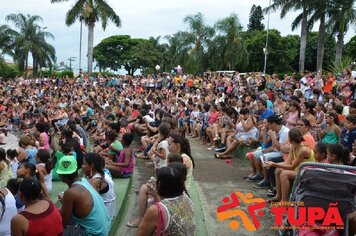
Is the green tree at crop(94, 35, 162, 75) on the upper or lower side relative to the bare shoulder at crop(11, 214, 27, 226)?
upper

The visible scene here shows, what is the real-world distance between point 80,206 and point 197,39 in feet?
120

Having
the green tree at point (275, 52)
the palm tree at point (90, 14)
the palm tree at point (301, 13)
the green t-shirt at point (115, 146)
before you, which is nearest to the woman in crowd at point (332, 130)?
the green t-shirt at point (115, 146)

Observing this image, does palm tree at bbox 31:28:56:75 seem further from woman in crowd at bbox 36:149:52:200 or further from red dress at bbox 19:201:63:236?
red dress at bbox 19:201:63:236

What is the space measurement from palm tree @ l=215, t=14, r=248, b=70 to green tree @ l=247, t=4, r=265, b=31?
73.3ft

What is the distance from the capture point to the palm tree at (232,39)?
36719mm

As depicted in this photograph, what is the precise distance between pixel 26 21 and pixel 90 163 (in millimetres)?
43170

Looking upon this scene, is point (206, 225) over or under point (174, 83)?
under

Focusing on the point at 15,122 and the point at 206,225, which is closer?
the point at 206,225

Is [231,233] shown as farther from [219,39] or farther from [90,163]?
[219,39]

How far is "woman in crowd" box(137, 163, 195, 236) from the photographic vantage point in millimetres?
2889

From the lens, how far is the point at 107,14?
101ft

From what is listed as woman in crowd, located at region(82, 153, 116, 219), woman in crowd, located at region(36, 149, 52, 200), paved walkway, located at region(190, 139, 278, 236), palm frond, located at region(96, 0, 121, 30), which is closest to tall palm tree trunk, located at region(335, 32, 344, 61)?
palm frond, located at region(96, 0, 121, 30)

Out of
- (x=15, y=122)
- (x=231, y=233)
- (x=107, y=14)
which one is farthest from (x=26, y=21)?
(x=231, y=233)

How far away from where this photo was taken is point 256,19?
192ft
